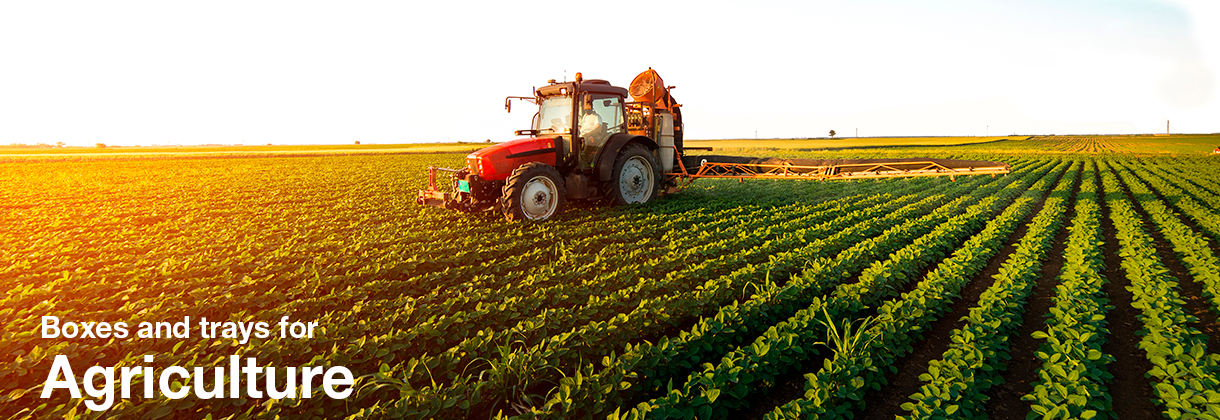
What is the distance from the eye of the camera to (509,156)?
8.11 m

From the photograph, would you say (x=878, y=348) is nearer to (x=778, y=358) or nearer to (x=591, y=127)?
(x=778, y=358)

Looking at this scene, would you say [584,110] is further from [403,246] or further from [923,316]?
[923,316]

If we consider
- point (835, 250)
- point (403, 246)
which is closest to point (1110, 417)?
point (835, 250)

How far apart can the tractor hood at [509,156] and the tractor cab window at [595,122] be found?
50 centimetres

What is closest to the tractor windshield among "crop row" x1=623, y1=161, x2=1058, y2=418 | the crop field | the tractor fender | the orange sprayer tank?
the tractor fender

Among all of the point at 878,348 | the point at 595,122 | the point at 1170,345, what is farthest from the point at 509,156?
the point at 1170,345

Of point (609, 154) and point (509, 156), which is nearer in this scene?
point (509, 156)

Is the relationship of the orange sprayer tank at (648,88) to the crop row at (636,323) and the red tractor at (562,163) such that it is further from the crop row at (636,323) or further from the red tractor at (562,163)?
the crop row at (636,323)

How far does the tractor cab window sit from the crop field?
43.6 inches

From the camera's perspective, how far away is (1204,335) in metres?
3.91

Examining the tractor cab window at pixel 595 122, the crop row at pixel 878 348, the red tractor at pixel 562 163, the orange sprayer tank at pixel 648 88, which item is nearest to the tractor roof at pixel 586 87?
the red tractor at pixel 562 163

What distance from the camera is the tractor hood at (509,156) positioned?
7934mm

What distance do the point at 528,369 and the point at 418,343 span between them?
100 cm

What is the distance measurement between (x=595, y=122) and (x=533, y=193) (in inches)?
68.3
